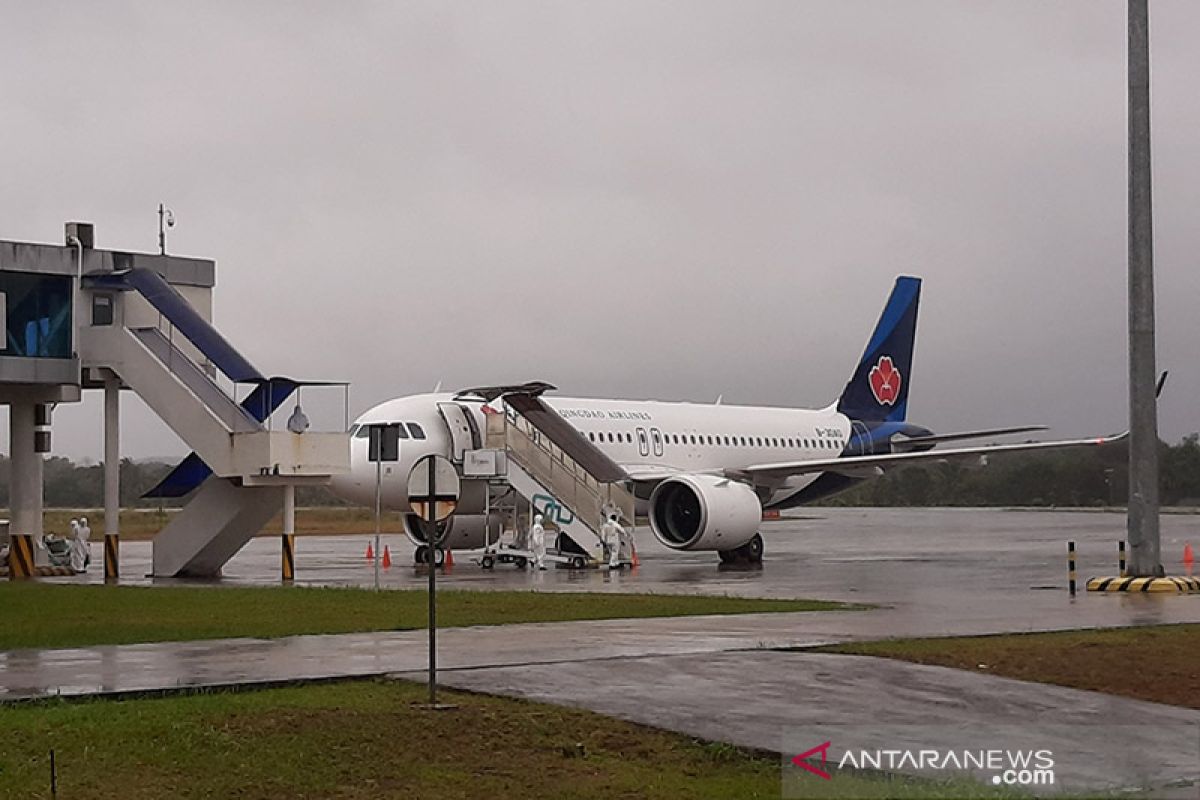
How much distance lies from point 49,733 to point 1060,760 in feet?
20.9

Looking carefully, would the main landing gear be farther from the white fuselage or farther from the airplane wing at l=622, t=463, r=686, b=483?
the white fuselage

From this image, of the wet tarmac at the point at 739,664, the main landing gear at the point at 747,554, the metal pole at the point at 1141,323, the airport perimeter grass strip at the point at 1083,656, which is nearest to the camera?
the wet tarmac at the point at 739,664

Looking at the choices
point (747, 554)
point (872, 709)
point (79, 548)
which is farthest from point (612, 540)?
point (872, 709)

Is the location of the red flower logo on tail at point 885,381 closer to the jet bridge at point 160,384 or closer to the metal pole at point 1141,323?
the jet bridge at point 160,384

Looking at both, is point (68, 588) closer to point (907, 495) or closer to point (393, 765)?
point (393, 765)

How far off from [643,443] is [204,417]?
42.2 feet

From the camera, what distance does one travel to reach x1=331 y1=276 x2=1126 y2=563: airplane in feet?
114

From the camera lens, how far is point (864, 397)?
48.3 m

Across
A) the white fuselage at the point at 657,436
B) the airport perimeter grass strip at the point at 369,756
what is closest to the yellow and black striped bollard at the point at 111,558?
the white fuselage at the point at 657,436

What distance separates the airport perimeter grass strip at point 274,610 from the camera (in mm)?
18344

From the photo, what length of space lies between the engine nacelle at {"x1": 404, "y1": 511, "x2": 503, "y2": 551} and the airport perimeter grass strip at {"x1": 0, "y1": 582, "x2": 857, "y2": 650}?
11955 millimetres

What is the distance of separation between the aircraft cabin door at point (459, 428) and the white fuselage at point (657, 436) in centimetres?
10

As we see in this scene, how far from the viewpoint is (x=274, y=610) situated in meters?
21.1

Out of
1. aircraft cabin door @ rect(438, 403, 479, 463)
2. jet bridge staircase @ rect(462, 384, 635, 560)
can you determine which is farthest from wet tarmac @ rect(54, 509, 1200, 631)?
aircraft cabin door @ rect(438, 403, 479, 463)
